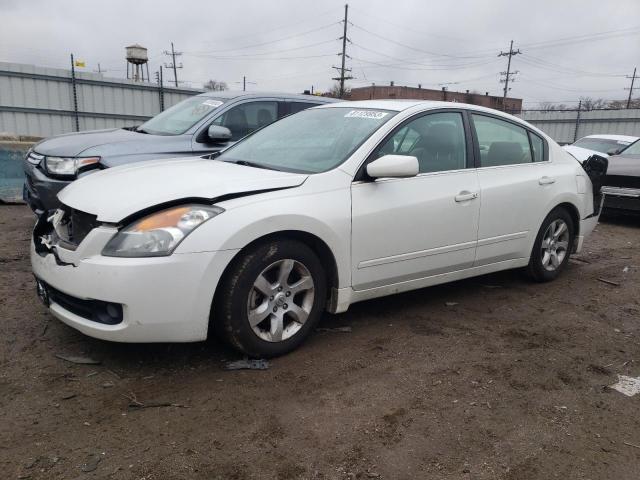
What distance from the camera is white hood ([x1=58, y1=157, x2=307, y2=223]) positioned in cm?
305

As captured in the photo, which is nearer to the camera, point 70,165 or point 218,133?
point 70,165

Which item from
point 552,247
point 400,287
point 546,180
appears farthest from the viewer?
point 552,247

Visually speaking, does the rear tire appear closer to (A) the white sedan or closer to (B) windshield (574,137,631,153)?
(A) the white sedan

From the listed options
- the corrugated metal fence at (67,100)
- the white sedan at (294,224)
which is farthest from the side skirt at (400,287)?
the corrugated metal fence at (67,100)

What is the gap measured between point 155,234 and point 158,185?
44cm

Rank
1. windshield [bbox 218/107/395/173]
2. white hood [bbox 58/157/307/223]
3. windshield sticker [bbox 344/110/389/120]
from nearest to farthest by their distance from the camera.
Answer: white hood [bbox 58/157/307/223], windshield [bbox 218/107/395/173], windshield sticker [bbox 344/110/389/120]

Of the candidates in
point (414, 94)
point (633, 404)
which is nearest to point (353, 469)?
point (633, 404)

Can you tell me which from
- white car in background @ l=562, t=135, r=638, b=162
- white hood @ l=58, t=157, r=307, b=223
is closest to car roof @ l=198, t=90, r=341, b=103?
white hood @ l=58, t=157, r=307, b=223

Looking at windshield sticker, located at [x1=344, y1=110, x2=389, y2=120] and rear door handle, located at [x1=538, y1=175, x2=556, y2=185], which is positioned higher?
windshield sticker, located at [x1=344, y1=110, x2=389, y2=120]

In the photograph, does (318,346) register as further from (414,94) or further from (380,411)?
(414,94)

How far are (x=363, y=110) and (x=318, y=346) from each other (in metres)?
1.85

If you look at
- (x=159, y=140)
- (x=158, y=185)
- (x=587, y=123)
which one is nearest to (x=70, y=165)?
(x=159, y=140)

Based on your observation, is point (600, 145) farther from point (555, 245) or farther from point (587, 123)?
point (587, 123)

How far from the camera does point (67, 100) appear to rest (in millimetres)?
14750
